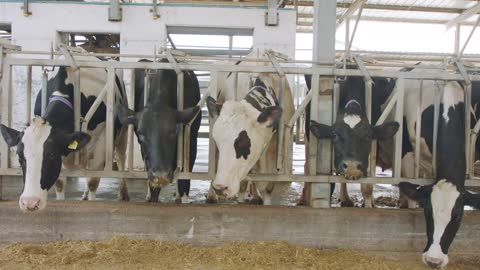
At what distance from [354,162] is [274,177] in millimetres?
806

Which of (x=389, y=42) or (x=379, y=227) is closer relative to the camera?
(x=379, y=227)

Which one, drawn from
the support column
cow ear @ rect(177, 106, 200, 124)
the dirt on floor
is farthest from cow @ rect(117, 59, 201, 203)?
the support column

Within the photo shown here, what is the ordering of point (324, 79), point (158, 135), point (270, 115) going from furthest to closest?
1. point (324, 79)
2. point (158, 135)
3. point (270, 115)

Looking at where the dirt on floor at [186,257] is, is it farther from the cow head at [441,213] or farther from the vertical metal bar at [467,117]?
the vertical metal bar at [467,117]

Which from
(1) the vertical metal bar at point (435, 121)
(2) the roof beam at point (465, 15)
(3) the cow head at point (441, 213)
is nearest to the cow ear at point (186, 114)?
(3) the cow head at point (441, 213)

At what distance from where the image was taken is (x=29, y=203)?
4008 mm

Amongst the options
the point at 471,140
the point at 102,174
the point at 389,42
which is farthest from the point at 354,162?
the point at 389,42

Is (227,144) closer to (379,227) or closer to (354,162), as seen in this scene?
(354,162)

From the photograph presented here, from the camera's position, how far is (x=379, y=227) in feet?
15.2

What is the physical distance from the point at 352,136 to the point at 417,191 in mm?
795

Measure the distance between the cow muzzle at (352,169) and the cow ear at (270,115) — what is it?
80cm

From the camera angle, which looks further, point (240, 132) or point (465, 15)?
point (465, 15)

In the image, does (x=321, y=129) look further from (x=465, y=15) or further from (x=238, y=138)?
(x=465, y=15)

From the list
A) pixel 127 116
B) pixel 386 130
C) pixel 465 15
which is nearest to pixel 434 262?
pixel 386 130
